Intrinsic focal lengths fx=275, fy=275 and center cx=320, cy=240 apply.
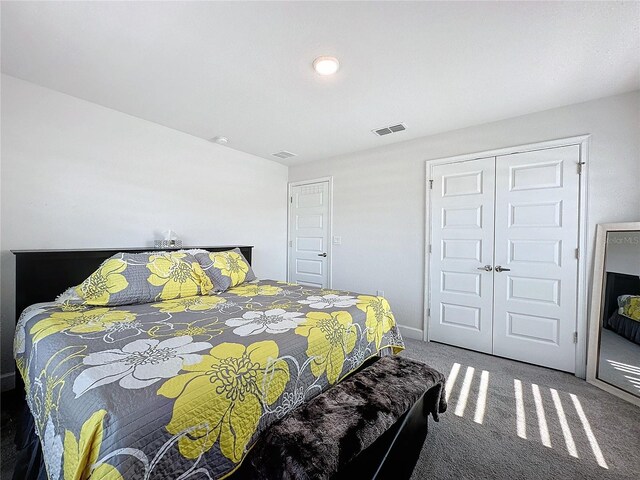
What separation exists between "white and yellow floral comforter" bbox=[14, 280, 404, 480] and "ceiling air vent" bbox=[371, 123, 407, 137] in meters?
2.18

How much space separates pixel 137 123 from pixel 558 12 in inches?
138

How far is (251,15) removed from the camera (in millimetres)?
1585

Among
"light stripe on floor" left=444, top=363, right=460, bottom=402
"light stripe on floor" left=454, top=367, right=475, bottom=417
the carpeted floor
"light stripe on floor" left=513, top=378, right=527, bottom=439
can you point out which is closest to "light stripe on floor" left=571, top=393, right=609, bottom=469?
the carpeted floor

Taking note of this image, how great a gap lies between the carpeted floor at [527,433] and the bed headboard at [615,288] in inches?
26.1

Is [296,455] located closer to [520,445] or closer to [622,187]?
[520,445]

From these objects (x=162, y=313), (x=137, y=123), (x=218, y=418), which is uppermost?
(x=137, y=123)

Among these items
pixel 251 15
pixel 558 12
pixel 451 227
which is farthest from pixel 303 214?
pixel 558 12

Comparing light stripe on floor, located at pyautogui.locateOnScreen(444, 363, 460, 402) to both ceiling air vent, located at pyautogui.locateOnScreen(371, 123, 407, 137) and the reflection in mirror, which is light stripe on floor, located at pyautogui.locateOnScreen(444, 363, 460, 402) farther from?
ceiling air vent, located at pyautogui.locateOnScreen(371, 123, 407, 137)

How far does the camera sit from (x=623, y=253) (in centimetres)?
223

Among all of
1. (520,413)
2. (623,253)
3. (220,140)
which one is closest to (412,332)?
(520,413)

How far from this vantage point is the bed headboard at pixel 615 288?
2.15 meters

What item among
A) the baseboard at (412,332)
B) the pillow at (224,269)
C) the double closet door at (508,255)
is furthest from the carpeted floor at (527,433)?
the pillow at (224,269)

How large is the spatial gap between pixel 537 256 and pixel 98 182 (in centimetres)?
429

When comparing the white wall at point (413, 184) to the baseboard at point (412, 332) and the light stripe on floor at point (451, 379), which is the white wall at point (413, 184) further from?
the light stripe on floor at point (451, 379)
